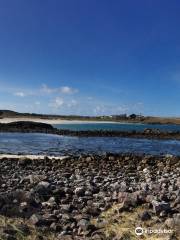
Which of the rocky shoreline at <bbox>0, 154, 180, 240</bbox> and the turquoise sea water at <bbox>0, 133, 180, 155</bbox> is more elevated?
the rocky shoreline at <bbox>0, 154, 180, 240</bbox>

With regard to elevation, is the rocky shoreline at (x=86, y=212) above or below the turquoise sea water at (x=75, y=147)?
above

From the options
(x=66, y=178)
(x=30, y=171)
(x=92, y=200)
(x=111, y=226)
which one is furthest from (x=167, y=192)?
(x=30, y=171)

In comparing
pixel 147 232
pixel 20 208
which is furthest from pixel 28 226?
pixel 147 232

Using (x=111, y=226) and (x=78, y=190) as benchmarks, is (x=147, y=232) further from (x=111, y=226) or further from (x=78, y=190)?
(x=78, y=190)

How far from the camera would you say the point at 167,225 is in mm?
8219

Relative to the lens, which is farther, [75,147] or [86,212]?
[75,147]

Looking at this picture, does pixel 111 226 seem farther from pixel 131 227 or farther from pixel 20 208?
pixel 20 208

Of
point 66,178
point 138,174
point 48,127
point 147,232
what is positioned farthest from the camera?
point 48,127

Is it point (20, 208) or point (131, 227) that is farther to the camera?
point (20, 208)

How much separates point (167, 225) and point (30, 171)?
12.2 meters

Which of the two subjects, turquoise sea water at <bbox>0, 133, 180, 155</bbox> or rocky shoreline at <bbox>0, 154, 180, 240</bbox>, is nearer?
rocky shoreline at <bbox>0, 154, 180, 240</bbox>

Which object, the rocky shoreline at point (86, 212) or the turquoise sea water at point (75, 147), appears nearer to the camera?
the rocky shoreline at point (86, 212)

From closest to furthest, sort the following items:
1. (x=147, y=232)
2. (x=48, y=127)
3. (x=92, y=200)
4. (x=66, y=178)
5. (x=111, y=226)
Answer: (x=147, y=232)
(x=111, y=226)
(x=92, y=200)
(x=66, y=178)
(x=48, y=127)

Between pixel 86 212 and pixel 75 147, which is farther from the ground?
pixel 86 212
